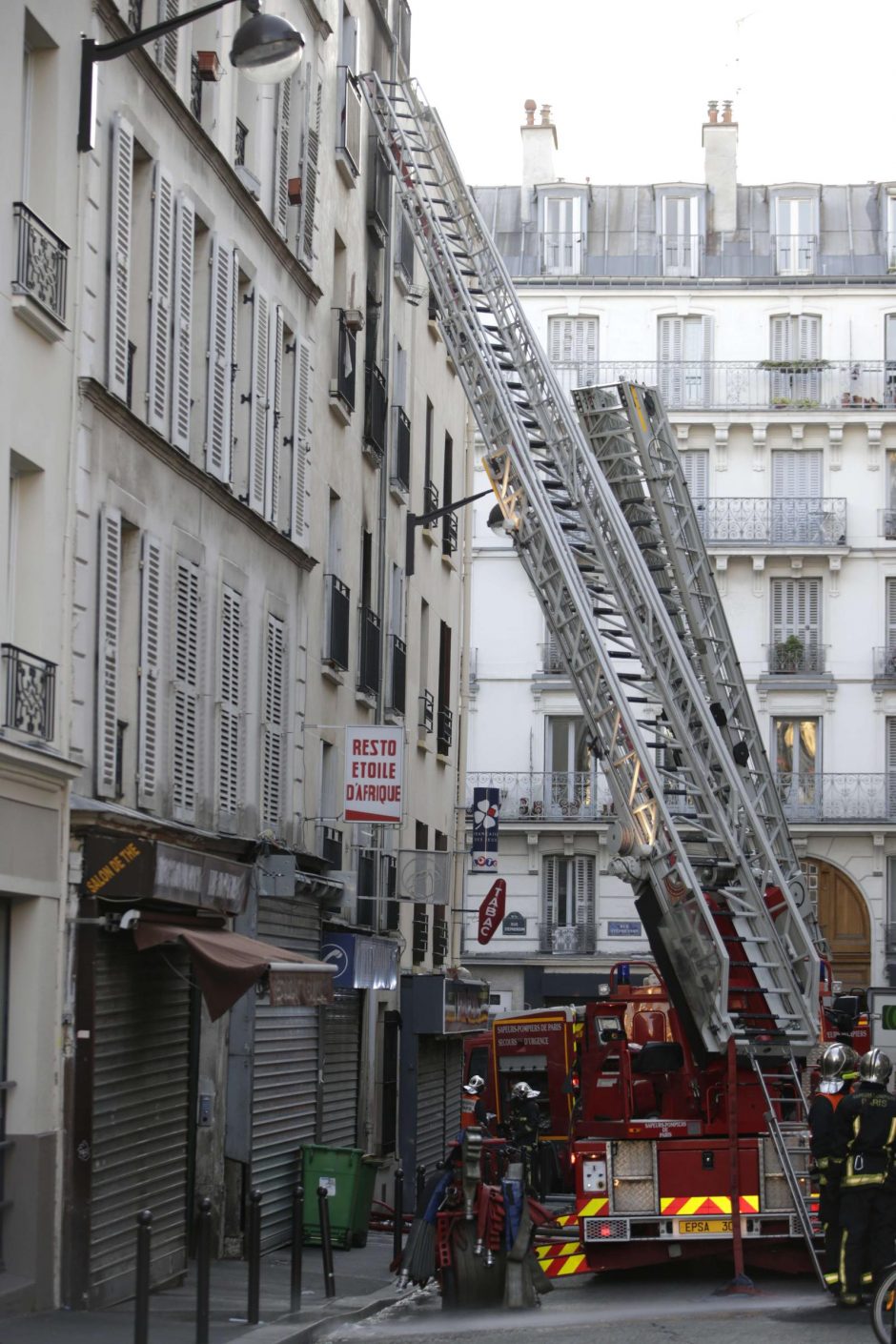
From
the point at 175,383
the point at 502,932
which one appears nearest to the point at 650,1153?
the point at 175,383

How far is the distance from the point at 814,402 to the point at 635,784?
32804 millimetres

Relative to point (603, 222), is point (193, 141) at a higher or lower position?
lower

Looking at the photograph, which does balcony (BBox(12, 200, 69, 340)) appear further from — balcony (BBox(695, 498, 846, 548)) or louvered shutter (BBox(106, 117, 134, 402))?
balcony (BBox(695, 498, 846, 548))

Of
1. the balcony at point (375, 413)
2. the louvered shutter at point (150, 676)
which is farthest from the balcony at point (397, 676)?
the louvered shutter at point (150, 676)

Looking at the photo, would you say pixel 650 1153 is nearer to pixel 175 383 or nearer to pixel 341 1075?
pixel 175 383

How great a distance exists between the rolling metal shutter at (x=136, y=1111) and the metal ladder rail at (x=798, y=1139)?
4511 mm

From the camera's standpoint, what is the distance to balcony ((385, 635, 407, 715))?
93.0 feet

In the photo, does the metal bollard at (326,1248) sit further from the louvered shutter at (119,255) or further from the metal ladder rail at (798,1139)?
the louvered shutter at (119,255)

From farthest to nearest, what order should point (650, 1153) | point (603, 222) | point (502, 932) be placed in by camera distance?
point (603, 222), point (502, 932), point (650, 1153)

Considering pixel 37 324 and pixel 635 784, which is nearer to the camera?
pixel 37 324

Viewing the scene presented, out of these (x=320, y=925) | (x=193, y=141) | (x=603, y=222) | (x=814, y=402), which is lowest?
(x=320, y=925)

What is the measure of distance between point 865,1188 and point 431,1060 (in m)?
17.4

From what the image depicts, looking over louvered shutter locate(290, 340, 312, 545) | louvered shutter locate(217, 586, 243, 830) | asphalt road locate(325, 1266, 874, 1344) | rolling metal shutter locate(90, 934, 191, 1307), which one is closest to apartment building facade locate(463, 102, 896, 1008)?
louvered shutter locate(290, 340, 312, 545)

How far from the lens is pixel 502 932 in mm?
48094
